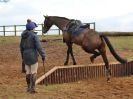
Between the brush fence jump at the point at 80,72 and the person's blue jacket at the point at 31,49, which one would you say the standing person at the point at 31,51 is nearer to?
the person's blue jacket at the point at 31,49

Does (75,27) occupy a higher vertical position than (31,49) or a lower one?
higher

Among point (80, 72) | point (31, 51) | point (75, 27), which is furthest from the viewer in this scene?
point (75, 27)

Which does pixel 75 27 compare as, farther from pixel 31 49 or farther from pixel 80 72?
pixel 31 49

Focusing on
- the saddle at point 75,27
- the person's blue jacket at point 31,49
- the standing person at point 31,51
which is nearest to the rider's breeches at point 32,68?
the standing person at point 31,51

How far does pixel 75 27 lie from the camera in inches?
670

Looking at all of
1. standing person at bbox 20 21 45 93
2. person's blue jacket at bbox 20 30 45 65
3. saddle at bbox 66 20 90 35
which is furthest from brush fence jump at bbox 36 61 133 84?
person's blue jacket at bbox 20 30 45 65

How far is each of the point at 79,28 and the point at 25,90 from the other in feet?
14.6

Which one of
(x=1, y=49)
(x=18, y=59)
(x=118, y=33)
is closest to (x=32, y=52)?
(x=118, y=33)

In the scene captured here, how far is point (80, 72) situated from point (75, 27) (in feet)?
5.83

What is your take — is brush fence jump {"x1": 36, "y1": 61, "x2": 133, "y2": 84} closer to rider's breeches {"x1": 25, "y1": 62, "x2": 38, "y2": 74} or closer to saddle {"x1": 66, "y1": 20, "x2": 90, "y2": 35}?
saddle {"x1": 66, "y1": 20, "x2": 90, "y2": 35}

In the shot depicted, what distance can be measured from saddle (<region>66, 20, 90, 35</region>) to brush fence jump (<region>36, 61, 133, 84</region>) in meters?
1.31

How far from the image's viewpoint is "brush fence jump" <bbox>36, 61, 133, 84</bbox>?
1547cm

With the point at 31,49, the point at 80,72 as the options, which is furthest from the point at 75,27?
the point at 31,49

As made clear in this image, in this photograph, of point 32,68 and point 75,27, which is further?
point 75,27
